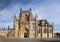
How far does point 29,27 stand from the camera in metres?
70.9

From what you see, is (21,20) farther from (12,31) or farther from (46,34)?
(46,34)

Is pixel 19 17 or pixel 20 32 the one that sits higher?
pixel 19 17

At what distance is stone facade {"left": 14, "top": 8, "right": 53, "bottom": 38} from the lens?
70375 mm

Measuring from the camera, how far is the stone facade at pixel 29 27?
70.4m

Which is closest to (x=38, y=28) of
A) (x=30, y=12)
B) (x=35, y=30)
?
(x=35, y=30)

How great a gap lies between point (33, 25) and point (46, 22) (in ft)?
18.1

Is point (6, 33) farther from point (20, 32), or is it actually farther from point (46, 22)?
point (46, 22)

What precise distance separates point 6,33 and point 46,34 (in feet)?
46.5

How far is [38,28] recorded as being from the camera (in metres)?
71.9

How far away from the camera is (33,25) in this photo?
71.4 metres

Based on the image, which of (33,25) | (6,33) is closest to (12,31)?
(6,33)

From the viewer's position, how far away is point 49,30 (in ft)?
235

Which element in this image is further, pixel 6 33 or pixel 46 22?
pixel 46 22

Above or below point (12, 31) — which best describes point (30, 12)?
above
